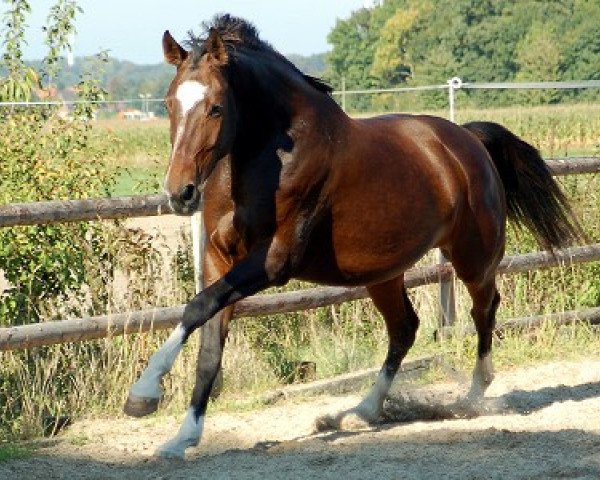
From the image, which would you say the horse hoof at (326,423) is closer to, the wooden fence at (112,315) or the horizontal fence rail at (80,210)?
the wooden fence at (112,315)

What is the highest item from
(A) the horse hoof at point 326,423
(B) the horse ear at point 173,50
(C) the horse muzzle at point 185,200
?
(B) the horse ear at point 173,50

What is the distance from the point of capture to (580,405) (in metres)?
7.21

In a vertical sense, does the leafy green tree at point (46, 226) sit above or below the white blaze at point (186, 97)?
below

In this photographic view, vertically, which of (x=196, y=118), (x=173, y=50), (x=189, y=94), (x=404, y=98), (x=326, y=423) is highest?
(x=173, y=50)

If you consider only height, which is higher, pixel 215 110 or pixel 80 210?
pixel 215 110

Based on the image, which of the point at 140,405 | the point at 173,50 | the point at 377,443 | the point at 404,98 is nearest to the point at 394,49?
the point at 404,98

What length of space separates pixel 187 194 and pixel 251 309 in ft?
8.60

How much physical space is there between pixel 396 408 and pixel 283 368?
141 centimetres

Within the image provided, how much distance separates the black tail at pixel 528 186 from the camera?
317 inches

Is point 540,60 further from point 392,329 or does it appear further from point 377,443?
point 377,443

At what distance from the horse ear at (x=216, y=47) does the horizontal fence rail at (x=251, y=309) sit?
2100 mm

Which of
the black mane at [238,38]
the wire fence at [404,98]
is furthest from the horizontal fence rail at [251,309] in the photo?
the black mane at [238,38]

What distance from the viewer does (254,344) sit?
8484mm

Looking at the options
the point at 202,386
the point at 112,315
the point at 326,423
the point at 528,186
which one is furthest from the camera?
the point at 528,186
